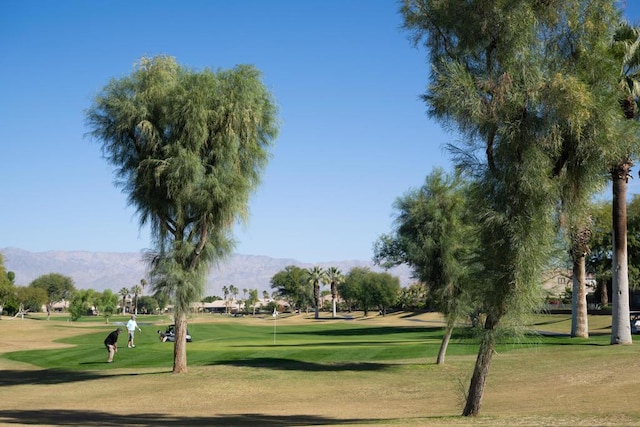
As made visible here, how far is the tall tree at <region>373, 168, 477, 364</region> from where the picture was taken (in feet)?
108

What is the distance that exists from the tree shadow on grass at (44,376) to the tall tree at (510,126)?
20.1 m

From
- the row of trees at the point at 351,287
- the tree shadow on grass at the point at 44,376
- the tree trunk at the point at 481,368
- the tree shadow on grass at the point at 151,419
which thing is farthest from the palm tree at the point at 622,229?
the row of trees at the point at 351,287

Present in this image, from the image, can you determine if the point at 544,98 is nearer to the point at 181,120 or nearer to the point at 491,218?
the point at 491,218

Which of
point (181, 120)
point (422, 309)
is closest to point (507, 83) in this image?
point (181, 120)

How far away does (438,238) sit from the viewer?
109ft

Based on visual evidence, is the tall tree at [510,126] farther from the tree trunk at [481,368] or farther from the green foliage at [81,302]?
the green foliage at [81,302]

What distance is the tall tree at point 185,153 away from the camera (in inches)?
1158

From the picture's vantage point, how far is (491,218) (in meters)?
16.9

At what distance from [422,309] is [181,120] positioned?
346 ft

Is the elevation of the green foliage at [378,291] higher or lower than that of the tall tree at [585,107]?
lower

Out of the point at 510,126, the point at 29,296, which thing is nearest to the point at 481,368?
the point at 510,126

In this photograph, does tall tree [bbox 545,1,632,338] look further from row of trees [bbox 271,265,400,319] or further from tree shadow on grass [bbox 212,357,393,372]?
row of trees [bbox 271,265,400,319]

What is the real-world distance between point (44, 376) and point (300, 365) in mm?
12228

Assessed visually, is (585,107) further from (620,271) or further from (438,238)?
(620,271)
